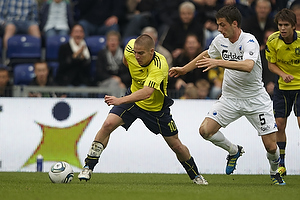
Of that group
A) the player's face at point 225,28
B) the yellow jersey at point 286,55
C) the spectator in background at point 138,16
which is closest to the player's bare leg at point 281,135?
the yellow jersey at point 286,55

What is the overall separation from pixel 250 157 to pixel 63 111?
3.95 m

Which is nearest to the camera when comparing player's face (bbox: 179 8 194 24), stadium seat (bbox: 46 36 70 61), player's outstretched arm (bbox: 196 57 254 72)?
player's outstretched arm (bbox: 196 57 254 72)

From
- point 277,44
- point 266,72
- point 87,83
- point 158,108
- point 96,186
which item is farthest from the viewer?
point 87,83

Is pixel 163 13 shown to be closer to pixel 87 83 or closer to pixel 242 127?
pixel 87 83

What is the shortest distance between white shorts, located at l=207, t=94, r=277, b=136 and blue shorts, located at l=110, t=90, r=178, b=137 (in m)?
0.68

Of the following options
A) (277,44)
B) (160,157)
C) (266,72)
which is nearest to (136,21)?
(266,72)

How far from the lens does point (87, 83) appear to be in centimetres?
1398

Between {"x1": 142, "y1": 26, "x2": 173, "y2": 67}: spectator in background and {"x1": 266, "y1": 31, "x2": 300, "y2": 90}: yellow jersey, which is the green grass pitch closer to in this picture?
{"x1": 266, "y1": 31, "x2": 300, "y2": 90}: yellow jersey

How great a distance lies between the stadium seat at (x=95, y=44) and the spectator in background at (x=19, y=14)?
1517 mm

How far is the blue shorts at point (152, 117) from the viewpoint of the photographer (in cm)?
835

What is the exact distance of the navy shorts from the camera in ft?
31.7

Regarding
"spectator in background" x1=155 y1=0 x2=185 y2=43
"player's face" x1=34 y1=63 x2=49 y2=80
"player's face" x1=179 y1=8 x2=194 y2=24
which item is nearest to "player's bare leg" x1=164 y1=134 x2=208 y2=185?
"player's face" x1=34 y1=63 x2=49 y2=80

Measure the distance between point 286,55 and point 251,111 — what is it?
147cm

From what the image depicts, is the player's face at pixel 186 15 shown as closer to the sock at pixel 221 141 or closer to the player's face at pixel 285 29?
the player's face at pixel 285 29
